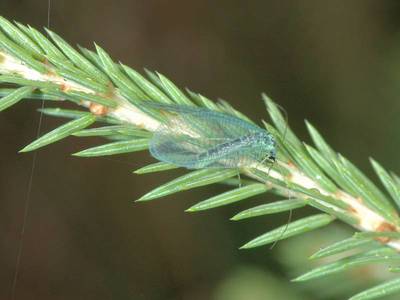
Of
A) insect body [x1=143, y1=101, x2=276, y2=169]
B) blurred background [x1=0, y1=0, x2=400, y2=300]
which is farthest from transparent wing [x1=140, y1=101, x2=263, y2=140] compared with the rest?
blurred background [x1=0, y1=0, x2=400, y2=300]

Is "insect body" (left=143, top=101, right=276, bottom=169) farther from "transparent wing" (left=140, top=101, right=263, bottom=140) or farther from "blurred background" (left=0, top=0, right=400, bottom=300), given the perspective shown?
"blurred background" (left=0, top=0, right=400, bottom=300)

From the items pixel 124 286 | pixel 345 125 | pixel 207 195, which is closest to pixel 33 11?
pixel 207 195

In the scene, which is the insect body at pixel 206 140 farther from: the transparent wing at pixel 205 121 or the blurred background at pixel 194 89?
the blurred background at pixel 194 89

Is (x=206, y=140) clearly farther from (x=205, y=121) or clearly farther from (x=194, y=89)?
(x=194, y=89)

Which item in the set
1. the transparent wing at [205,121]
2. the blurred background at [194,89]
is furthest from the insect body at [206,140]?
the blurred background at [194,89]

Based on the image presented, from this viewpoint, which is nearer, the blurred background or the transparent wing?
the transparent wing

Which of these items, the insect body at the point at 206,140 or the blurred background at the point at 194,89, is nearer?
the insect body at the point at 206,140
